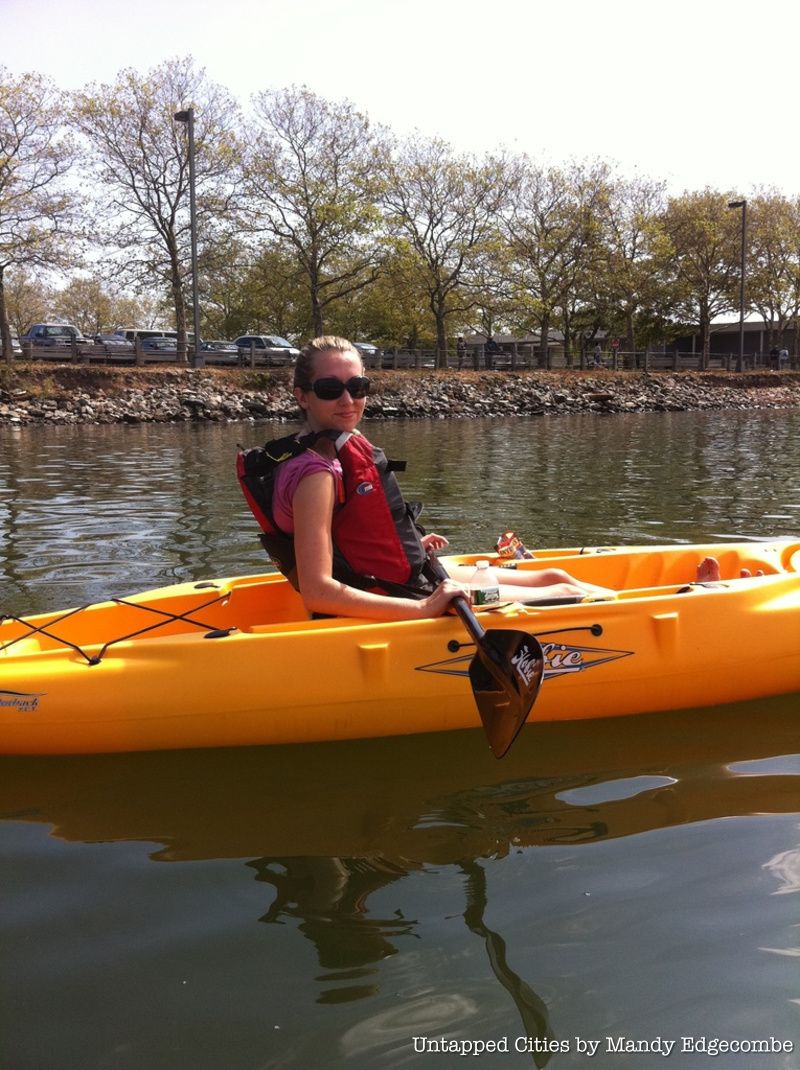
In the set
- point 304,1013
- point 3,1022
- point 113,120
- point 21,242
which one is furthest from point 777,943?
point 113,120

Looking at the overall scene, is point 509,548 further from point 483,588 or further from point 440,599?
point 440,599

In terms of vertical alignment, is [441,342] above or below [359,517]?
above

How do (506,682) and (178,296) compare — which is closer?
(506,682)

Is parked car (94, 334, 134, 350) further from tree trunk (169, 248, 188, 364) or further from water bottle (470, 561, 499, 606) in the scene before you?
water bottle (470, 561, 499, 606)

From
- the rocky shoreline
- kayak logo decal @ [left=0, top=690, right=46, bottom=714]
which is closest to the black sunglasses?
kayak logo decal @ [left=0, top=690, right=46, bottom=714]

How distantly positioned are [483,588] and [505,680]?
0.80 meters

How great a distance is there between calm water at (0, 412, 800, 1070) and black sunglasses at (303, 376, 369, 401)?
1635 mm

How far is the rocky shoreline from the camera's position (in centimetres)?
2839

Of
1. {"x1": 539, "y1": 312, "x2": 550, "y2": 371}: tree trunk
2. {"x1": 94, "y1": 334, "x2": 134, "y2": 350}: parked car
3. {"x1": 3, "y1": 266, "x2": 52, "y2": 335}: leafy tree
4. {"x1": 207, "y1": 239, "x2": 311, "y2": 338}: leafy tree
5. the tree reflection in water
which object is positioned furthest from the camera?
{"x1": 3, "y1": 266, "x2": 52, "y2": 335}: leafy tree

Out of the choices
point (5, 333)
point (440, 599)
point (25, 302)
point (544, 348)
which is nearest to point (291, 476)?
point (440, 599)

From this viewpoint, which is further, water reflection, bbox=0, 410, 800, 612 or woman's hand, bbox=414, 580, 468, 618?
water reflection, bbox=0, 410, 800, 612

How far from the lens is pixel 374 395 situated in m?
33.7

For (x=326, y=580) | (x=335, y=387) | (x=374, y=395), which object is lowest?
(x=326, y=580)

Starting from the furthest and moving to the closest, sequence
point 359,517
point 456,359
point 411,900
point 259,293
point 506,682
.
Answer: point 456,359 → point 259,293 → point 359,517 → point 506,682 → point 411,900
